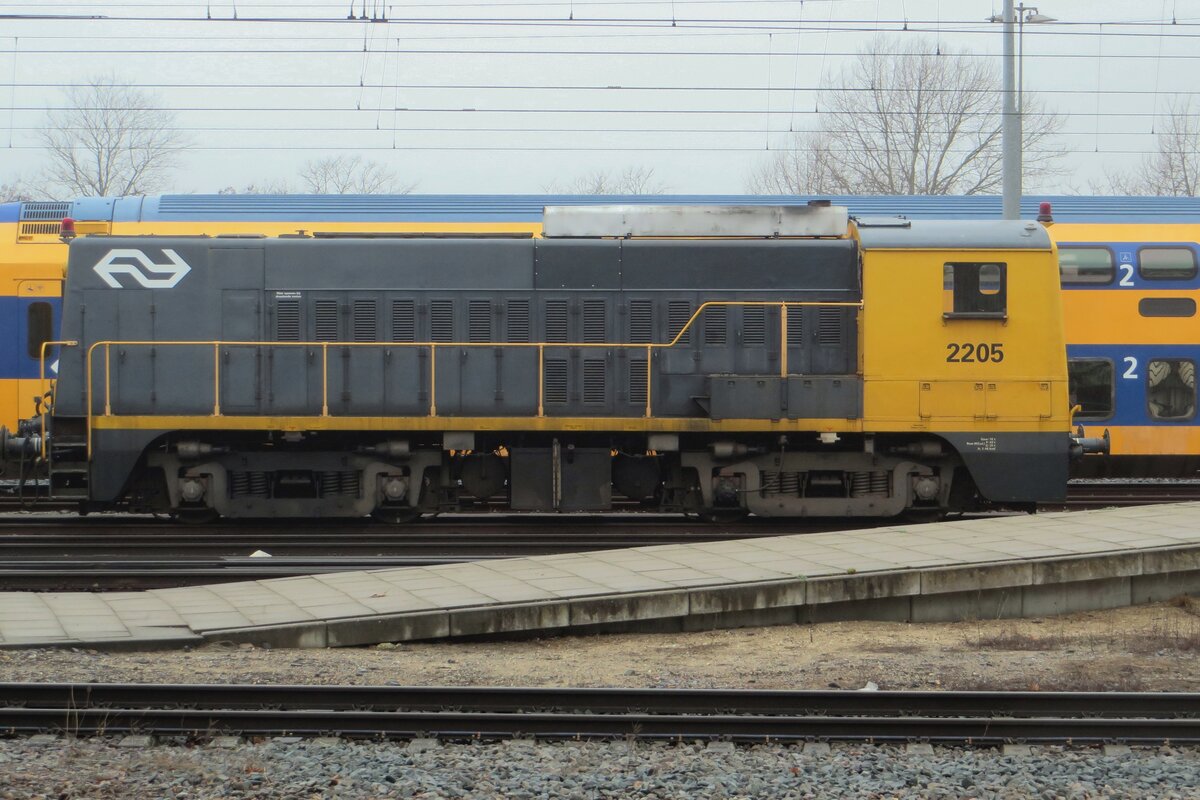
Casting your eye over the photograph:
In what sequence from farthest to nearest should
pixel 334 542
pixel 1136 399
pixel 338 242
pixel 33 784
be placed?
pixel 1136 399
pixel 338 242
pixel 334 542
pixel 33 784

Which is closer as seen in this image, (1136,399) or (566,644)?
(566,644)

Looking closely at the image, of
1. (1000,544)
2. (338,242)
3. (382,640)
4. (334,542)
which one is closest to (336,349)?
(338,242)

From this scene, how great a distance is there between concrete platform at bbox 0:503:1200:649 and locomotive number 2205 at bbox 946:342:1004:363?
7.64 ft

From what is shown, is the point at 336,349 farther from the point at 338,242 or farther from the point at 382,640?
the point at 382,640

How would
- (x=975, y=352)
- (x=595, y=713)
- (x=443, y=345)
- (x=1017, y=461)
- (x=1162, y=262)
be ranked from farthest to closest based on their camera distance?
(x=1162, y=262), (x=443, y=345), (x=975, y=352), (x=1017, y=461), (x=595, y=713)

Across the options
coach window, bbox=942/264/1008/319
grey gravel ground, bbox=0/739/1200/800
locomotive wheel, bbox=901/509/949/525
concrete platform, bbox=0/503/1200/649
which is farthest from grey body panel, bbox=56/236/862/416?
grey gravel ground, bbox=0/739/1200/800

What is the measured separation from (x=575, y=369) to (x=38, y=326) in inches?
304

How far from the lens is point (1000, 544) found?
1066 centimetres

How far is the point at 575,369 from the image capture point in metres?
13.3

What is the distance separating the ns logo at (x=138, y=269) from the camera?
43.5 ft

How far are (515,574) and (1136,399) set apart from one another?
10606 mm

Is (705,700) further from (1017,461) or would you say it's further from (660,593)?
(1017,461)

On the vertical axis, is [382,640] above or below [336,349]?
below

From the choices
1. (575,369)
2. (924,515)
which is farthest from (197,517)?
(924,515)
